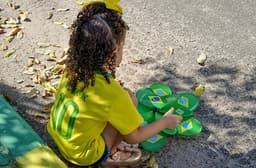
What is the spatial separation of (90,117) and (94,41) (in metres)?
0.47

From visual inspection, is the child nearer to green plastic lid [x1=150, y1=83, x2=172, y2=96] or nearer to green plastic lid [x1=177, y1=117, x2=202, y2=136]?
green plastic lid [x1=177, y1=117, x2=202, y2=136]

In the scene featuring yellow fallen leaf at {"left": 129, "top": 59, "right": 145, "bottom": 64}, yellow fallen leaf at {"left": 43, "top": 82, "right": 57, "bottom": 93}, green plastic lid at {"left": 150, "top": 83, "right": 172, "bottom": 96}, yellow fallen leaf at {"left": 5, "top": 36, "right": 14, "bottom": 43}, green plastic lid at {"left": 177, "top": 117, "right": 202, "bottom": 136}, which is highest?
yellow fallen leaf at {"left": 5, "top": 36, "right": 14, "bottom": 43}

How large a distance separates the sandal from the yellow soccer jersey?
0.71 feet

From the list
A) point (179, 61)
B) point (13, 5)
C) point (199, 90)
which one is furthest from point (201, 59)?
point (13, 5)

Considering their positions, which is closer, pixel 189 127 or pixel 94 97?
pixel 94 97

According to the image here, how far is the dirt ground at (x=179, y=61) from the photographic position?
339cm

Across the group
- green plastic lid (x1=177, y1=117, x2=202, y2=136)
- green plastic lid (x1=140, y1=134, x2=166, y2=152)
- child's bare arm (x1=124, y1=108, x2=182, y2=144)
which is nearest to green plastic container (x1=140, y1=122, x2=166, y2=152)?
green plastic lid (x1=140, y1=134, x2=166, y2=152)

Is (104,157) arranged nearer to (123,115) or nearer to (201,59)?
(123,115)

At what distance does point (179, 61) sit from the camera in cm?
420

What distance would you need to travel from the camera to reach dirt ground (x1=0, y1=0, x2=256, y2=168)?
11.1 feet

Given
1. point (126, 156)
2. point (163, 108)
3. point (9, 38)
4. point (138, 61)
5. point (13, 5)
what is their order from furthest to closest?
point (13, 5)
point (9, 38)
point (138, 61)
point (163, 108)
point (126, 156)

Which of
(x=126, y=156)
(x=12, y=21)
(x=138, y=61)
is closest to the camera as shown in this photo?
(x=126, y=156)

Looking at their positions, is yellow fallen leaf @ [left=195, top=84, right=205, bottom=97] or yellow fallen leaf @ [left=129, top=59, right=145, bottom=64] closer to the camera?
yellow fallen leaf @ [left=195, top=84, right=205, bottom=97]

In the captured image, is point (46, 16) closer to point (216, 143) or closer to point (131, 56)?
point (131, 56)
